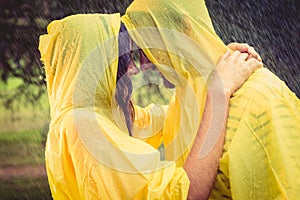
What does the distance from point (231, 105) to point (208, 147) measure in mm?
103

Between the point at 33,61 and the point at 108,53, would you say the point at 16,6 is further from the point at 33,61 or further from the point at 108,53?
the point at 108,53

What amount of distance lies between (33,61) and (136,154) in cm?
292

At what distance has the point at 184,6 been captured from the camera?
1.40 m

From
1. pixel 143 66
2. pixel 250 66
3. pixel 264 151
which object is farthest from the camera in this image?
pixel 143 66

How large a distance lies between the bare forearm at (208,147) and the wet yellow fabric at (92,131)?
0.10 ft

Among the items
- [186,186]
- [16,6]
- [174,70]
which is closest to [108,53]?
[174,70]

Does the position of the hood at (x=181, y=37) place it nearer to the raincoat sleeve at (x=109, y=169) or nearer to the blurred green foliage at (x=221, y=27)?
the raincoat sleeve at (x=109, y=169)

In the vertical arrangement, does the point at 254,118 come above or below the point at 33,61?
above

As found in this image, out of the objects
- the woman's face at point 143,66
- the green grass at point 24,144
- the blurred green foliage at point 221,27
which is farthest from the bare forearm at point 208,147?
the green grass at point 24,144

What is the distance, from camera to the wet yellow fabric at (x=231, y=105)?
1314 millimetres

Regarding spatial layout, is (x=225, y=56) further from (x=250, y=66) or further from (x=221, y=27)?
(x=221, y=27)

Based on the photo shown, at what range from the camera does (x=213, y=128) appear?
1370mm

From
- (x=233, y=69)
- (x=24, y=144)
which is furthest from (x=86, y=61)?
(x=24, y=144)

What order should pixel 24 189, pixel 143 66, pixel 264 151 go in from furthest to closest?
1. pixel 24 189
2. pixel 143 66
3. pixel 264 151
